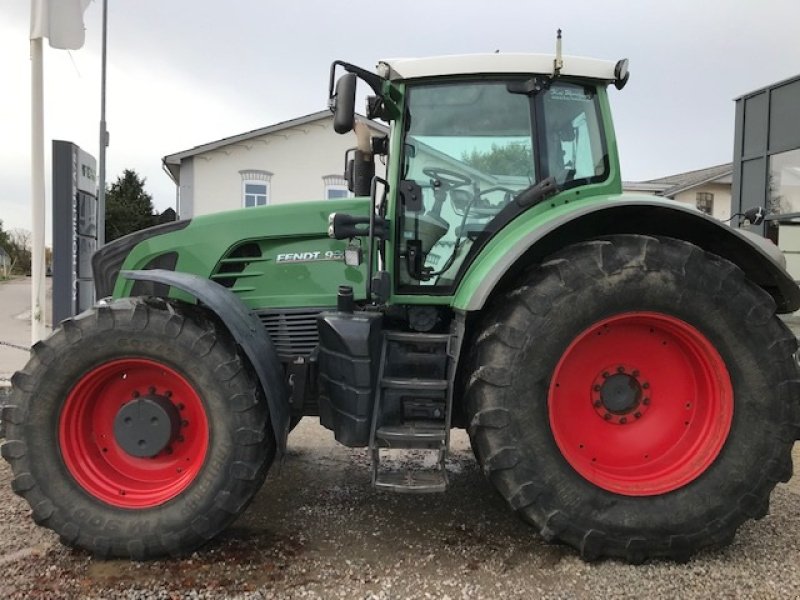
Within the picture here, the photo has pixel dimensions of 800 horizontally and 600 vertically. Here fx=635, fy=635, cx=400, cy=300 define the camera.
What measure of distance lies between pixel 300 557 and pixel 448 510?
3.17ft

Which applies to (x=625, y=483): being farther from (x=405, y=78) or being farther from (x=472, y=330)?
(x=405, y=78)

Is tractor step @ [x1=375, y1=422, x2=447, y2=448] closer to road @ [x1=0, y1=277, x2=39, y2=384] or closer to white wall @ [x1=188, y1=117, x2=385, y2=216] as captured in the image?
road @ [x1=0, y1=277, x2=39, y2=384]

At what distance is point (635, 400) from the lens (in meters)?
3.00

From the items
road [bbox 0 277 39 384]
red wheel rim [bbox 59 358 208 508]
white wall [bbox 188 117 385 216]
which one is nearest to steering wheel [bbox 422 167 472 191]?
red wheel rim [bbox 59 358 208 508]

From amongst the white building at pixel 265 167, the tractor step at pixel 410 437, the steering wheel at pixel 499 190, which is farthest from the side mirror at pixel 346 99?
the white building at pixel 265 167

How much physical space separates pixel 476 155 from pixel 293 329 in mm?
1328

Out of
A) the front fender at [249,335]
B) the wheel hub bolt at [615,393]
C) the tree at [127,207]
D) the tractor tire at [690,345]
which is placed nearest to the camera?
the tractor tire at [690,345]

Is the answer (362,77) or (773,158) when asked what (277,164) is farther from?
(362,77)

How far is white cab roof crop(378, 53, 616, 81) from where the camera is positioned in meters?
3.16

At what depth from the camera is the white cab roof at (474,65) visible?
10.4ft

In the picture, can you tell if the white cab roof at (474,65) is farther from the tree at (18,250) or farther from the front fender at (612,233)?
the tree at (18,250)

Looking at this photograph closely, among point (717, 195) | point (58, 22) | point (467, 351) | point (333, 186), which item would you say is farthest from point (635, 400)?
point (717, 195)

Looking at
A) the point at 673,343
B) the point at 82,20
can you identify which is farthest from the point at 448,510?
the point at 82,20

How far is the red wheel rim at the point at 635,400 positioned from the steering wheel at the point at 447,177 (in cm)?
100
